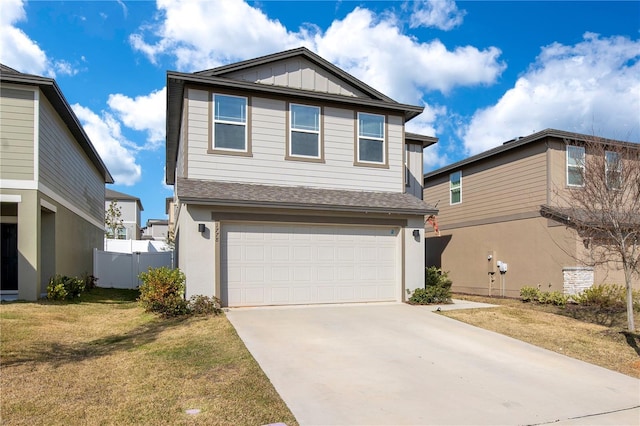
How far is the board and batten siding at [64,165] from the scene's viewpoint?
1238 centimetres

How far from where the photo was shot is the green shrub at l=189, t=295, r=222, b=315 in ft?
32.7

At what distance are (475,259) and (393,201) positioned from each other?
24.3ft

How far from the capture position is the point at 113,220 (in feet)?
126

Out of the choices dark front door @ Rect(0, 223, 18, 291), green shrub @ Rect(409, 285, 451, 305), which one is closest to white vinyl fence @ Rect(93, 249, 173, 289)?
dark front door @ Rect(0, 223, 18, 291)

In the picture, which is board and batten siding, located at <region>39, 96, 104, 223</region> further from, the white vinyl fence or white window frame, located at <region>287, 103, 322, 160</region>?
white window frame, located at <region>287, 103, 322, 160</region>

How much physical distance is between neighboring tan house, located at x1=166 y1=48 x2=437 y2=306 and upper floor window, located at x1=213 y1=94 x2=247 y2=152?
0.03m

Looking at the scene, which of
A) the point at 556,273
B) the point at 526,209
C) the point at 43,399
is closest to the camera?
the point at 43,399

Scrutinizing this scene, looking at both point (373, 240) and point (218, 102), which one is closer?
point (218, 102)

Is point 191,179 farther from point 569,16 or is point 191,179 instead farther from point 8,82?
point 569,16

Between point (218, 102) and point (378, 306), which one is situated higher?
point (218, 102)

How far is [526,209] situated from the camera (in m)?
15.8

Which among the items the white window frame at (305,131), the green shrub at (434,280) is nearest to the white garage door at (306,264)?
the green shrub at (434,280)

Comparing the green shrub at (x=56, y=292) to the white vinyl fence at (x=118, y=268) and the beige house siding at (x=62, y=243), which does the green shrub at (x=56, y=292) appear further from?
the white vinyl fence at (x=118, y=268)

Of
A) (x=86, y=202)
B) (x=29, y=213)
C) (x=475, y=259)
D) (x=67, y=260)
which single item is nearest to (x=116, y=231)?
(x=86, y=202)
